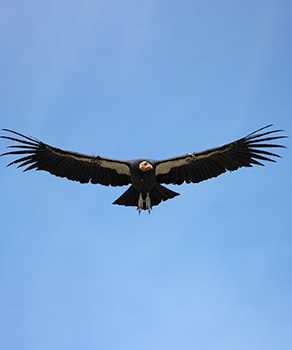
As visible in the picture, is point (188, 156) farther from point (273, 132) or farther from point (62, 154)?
point (62, 154)

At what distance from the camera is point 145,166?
13641mm

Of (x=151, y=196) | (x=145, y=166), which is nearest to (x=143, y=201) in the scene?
(x=151, y=196)

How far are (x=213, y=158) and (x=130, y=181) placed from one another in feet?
8.45

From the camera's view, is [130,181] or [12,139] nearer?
[12,139]

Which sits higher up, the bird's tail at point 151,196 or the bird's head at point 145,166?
the bird's head at point 145,166

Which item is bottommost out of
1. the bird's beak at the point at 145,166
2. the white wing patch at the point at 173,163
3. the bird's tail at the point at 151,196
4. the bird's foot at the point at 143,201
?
the bird's foot at the point at 143,201

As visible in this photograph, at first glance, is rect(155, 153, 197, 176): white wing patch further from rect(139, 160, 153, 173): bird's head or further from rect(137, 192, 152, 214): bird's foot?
rect(137, 192, 152, 214): bird's foot

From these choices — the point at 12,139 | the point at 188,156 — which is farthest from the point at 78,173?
the point at 188,156

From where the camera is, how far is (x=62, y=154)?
45.8 feet

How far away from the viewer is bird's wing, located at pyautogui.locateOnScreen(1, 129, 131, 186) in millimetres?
13805

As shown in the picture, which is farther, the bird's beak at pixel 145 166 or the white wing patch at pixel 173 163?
the white wing patch at pixel 173 163

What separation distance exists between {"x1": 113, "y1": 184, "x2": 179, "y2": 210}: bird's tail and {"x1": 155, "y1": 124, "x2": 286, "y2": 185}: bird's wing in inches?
13.4

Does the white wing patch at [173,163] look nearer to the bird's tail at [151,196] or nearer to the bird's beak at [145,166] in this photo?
the bird's tail at [151,196]

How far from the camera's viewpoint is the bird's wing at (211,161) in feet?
46.0
